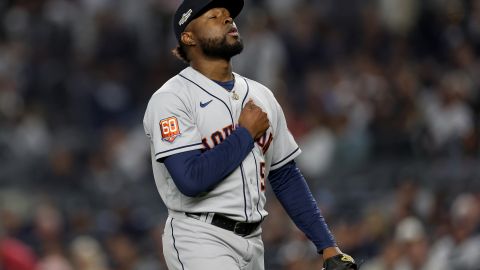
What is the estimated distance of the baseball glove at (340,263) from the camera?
3.99 meters

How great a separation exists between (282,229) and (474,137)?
5.33 feet

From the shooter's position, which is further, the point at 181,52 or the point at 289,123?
the point at 289,123

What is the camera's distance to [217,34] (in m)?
3.99

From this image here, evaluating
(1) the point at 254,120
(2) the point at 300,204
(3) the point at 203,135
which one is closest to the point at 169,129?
(3) the point at 203,135

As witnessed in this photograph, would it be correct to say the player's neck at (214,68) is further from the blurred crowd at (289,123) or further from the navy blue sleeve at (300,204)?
the blurred crowd at (289,123)

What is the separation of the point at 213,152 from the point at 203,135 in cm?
15

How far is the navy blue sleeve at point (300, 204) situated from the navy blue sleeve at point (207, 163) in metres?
0.41

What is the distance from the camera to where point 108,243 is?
935 centimetres

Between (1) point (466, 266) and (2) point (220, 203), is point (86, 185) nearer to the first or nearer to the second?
(1) point (466, 266)

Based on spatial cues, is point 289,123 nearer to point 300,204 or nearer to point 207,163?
point 300,204

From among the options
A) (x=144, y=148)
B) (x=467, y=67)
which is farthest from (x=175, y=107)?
(x=144, y=148)

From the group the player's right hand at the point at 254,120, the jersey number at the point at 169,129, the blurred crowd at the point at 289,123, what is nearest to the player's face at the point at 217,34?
the player's right hand at the point at 254,120

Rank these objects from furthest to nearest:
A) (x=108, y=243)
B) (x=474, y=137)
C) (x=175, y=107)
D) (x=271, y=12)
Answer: (x=271, y=12)
(x=108, y=243)
(x=474, y=137)
(x=175, y=107)

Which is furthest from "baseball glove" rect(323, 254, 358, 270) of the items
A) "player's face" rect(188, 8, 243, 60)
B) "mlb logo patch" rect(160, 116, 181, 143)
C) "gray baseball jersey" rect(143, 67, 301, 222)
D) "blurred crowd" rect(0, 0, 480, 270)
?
"blurred crowd" rect(0, 0, 480, 270)
